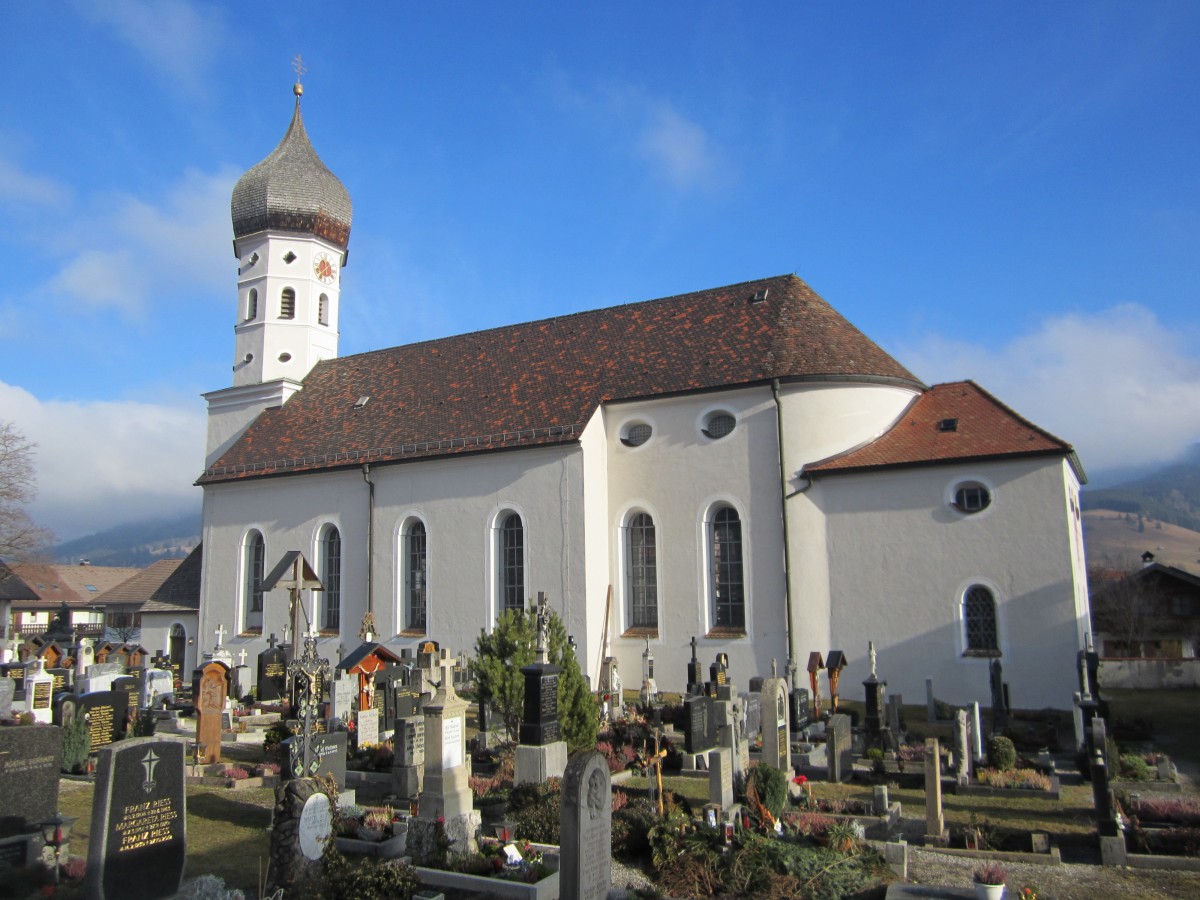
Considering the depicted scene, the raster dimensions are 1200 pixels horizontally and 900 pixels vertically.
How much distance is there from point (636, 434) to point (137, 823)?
16.5 m

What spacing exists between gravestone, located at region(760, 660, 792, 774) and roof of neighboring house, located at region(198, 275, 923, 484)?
9.59m

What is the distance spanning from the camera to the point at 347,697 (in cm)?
1592

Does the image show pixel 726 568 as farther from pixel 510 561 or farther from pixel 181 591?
pixel 181 591

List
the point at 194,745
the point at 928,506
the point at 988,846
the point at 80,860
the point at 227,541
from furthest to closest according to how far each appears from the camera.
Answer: the point at 227,541 < the point at 928,506 < the point at 194,745 < the point at 988,846 < the point at 80,860

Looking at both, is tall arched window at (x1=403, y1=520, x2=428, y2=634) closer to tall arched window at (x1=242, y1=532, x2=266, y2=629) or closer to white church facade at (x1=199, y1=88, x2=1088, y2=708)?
white church facade at (x1=199, y1=88, x2=1088, y2=708)

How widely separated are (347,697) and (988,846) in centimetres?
1052

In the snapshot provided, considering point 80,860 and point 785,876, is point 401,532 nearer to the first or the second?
point 80,860

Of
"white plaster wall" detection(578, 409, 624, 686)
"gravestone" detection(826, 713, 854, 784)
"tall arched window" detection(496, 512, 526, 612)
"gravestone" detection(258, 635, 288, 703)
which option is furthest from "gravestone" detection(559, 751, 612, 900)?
"tall arched window" detection(496, 512, 526, 612)

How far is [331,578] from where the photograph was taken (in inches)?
1021

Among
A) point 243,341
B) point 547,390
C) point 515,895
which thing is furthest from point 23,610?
point 515,895

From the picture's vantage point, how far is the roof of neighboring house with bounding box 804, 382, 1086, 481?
19297 millimetres

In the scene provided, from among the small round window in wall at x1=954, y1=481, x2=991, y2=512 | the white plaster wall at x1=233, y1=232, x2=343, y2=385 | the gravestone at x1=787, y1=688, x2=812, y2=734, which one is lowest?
the gravestone at x1=787, y1=688, x2=812, y2=734

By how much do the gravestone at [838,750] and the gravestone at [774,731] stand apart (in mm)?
602

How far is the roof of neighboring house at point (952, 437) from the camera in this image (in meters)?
19.3
